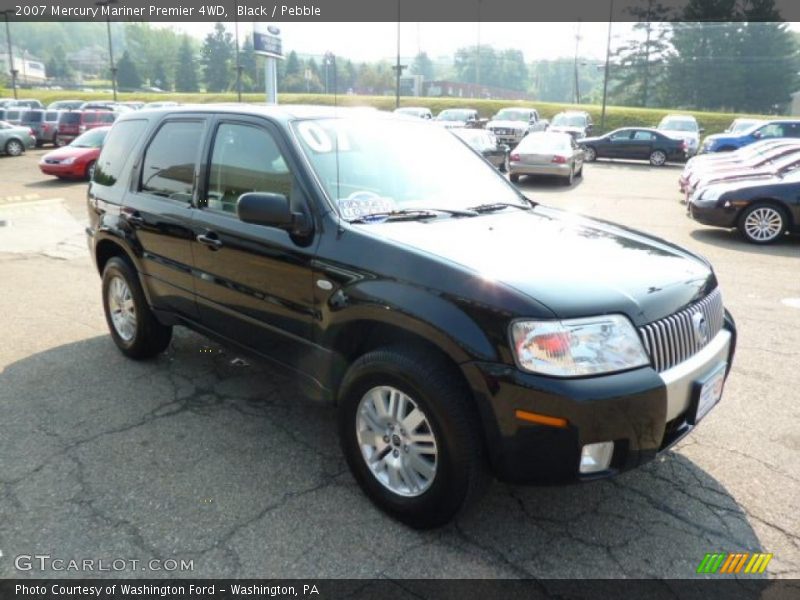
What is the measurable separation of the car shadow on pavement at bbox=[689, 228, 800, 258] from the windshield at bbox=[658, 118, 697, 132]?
1912 centimetres

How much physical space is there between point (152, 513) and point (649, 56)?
81.0m

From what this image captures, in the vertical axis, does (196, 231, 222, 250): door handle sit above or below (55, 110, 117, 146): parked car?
below

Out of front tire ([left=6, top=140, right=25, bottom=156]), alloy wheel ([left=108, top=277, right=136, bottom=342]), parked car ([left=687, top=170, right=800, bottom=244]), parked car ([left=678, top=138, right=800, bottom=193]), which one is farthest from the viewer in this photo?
front tire ([left=6, top=140, right=25, bottom=156])

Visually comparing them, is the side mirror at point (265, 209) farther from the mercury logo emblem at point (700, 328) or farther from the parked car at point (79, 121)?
the parked car at point (79, 121)

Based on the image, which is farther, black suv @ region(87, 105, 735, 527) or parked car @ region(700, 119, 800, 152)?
parked car @ region(700, 119, 800, 152)

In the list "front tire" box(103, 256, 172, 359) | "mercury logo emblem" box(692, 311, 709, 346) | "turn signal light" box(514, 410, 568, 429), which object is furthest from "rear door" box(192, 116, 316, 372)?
"mercury logo emblem" box(692, 311, 709, 346)

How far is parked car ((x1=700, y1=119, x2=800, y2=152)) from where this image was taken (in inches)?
873

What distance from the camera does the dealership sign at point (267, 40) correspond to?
831 inches

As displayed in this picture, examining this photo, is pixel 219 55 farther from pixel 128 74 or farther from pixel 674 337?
pixel 128 74

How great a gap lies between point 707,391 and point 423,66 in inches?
3695

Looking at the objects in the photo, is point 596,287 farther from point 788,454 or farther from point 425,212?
point 788,454

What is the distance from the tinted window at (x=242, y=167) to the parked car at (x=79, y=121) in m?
25.1

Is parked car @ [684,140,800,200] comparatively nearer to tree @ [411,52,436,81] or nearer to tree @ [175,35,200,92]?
tree @ [175,35,200,92]

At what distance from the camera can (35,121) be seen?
2855 cm
